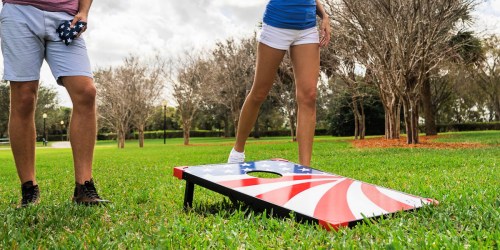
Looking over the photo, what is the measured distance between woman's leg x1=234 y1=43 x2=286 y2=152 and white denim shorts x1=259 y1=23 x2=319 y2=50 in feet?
0.15

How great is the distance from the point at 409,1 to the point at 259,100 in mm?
9535

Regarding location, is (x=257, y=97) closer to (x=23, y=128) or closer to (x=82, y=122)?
(x=82, y=122)

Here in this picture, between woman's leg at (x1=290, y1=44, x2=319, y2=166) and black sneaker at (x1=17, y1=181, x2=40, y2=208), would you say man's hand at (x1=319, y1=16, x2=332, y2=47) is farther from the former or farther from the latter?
black sneaker at (x1=17, y1=181, x2=40, y2=208)

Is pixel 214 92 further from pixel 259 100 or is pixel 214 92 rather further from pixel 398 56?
pixel 259 100

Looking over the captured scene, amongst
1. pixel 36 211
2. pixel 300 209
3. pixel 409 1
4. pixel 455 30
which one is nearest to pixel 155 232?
pixel 300 209

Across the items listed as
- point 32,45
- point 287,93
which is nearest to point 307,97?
point 32,45

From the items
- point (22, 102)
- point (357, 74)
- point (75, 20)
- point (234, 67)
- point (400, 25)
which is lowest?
point (22, 102)

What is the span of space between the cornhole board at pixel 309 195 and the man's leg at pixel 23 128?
1.05 m

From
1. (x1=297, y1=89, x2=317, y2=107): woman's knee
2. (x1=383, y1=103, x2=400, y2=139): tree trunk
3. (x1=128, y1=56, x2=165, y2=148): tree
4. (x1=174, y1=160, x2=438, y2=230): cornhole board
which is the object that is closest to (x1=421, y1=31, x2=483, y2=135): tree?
(x1=383, y1=103, x2=400, y2=139): tree trunk

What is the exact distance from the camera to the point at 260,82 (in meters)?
3.41

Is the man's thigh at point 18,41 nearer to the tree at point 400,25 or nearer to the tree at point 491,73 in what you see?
the tree at point 400,25

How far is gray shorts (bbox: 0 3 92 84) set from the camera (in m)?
2.62

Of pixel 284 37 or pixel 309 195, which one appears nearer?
pixel 309 195

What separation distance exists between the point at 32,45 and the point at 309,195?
1907 millimetres
